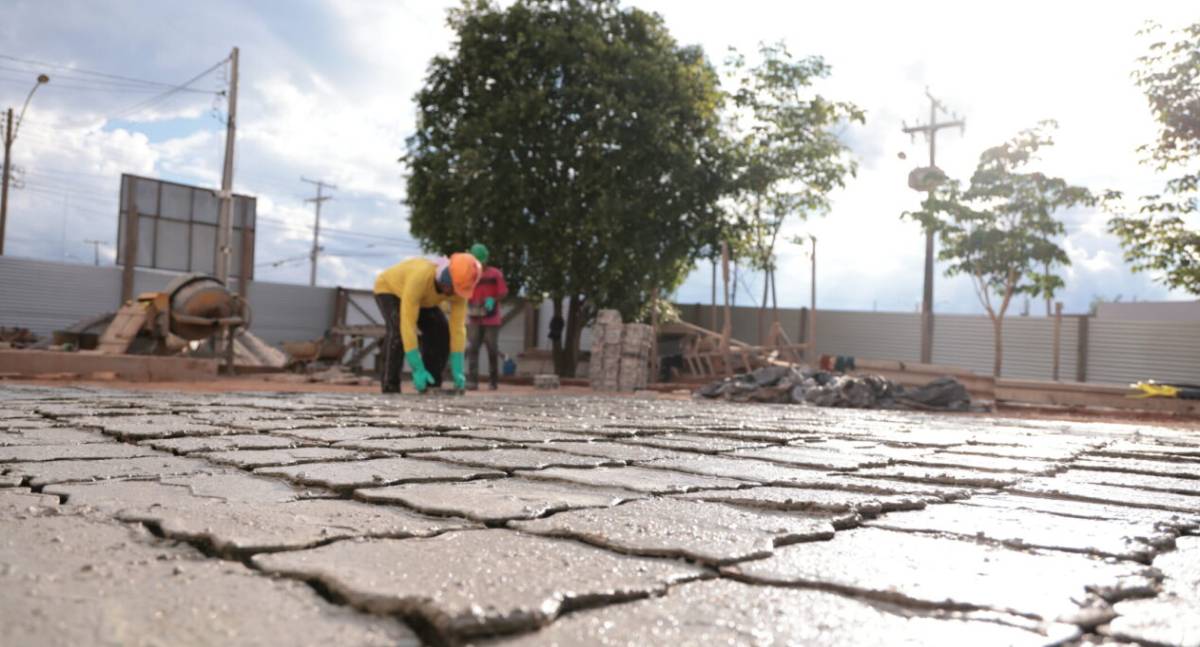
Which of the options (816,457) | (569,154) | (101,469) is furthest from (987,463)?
(569,154)

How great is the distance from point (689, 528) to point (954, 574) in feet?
1.69

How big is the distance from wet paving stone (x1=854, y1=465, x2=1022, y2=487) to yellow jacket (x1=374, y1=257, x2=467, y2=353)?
5.16 meters

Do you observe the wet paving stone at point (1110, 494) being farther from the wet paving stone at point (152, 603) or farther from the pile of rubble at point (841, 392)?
the pile of rubble at point (841, 392)

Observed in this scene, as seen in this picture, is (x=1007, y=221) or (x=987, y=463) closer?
(x=987, y=463)

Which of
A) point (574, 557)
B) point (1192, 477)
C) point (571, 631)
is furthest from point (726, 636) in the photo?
point (1192, 477)

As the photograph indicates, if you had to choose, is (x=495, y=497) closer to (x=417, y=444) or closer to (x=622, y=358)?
(x=417, y=444)

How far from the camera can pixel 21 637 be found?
1.05 metres

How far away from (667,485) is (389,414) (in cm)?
292

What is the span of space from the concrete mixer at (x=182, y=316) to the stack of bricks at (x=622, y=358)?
504 cm

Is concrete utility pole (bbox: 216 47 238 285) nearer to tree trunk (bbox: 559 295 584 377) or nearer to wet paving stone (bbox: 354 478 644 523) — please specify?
tree trunk (bbox: 559 295 584 377)

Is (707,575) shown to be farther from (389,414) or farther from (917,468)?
(389,414)

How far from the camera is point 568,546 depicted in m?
1.62

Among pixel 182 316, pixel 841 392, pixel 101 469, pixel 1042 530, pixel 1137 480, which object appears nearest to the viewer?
pixel 1042 530

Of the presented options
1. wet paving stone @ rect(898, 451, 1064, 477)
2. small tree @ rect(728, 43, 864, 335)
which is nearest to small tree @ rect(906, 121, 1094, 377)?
small tree @ rect(728, 43, 864, 335)
